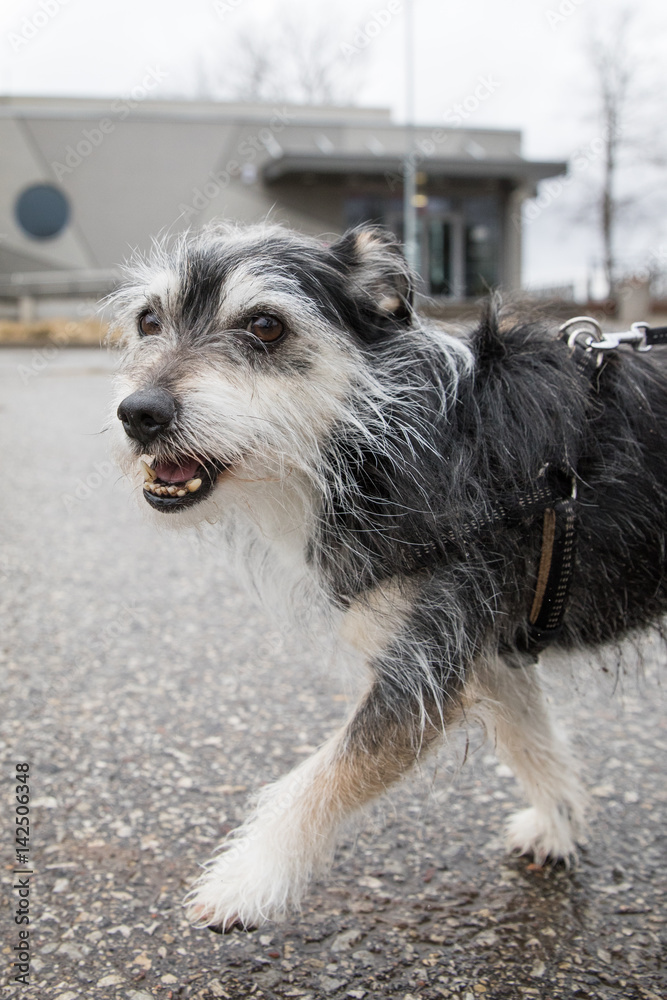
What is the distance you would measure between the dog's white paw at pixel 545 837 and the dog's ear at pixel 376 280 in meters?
1.70

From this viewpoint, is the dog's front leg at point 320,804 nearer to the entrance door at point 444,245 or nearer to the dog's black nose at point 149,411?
the dog's black nose at point 149,411

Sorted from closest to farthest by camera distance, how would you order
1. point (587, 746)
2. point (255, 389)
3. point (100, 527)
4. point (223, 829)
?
point (255, 389), point (223, 829), point (587, 746), point (100, 527)

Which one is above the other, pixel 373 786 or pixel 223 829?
pixel 373 786

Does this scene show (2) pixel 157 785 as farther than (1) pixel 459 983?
Yes

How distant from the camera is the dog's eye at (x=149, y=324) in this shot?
233 cm

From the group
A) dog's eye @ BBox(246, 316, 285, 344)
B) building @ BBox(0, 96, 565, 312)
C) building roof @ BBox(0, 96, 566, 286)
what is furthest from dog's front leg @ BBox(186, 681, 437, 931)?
building roof @ BBox(0, 96, 566, 286)

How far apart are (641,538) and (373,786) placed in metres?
0.96

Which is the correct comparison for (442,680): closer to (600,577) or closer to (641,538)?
(600,577)

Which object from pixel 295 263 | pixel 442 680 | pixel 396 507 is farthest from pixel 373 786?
pixel 295 263

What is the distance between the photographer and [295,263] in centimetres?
224

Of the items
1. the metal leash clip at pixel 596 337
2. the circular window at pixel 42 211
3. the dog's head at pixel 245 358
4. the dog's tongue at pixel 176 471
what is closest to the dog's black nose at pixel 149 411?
the dog's head at pixel 245 358

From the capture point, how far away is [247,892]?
221 centimetres

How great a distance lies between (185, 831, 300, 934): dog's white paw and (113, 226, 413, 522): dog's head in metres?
0.94

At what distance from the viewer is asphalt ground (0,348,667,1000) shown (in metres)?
2.23
